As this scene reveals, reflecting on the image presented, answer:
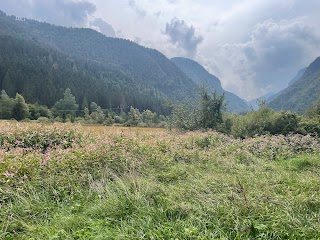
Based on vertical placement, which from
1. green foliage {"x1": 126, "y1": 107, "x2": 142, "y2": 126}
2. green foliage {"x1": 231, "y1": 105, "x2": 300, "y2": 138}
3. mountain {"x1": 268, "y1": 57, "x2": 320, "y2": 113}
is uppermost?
mountain {"x1": 268, "y1": 57, "x2": 320, "y2": 113}

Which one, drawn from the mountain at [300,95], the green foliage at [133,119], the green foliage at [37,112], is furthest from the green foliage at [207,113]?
the mountain at [300,95]

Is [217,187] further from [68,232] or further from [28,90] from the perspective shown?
[28,90]

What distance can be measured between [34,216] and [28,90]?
72810 millimetres

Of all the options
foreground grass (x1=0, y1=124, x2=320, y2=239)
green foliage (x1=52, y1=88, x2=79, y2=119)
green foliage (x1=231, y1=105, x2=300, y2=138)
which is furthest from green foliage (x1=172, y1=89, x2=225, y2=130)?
green foliage (x1=52, y1=88, x2=79, y2=119)

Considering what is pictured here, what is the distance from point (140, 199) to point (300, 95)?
138912mm

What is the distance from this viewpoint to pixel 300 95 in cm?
12544

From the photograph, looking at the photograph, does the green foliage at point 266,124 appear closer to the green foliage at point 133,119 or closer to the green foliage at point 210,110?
the green foliage at point 210,110

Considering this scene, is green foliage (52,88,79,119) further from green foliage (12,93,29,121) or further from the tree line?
green foliage (12,93,29,121)

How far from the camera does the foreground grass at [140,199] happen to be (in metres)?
3.78

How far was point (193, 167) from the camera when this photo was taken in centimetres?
773


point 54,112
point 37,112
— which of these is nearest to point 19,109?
point 37,112

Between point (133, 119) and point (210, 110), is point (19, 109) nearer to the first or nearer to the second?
point (133, 119)

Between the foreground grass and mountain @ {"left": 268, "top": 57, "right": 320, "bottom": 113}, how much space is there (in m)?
94.2

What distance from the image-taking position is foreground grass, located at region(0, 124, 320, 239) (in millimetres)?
3777
